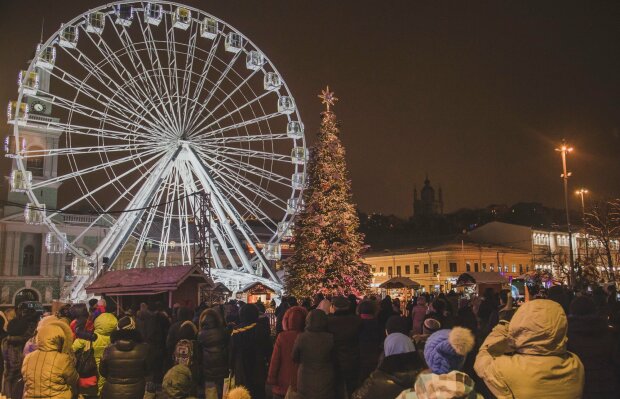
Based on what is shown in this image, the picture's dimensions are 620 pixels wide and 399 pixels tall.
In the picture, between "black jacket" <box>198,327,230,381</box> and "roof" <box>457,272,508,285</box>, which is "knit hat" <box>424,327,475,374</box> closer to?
"black jacket" <box>198,327,230,381</box>

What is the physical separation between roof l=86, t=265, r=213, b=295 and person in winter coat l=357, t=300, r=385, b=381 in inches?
504

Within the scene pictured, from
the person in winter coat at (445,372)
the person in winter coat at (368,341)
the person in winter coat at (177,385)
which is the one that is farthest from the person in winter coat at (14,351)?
the person in winter coat at (445,372)

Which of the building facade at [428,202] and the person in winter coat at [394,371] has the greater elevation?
the building facade at [428,202]

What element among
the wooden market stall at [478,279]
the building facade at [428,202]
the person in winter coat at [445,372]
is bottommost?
the person in winter coat at [445,372]

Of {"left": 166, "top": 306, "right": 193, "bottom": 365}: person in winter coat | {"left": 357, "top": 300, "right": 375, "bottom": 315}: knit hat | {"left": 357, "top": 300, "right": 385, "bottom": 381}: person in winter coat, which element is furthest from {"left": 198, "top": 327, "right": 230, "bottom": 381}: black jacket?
{"left": 357, "top": 300, "right": 375, "bottom": 315}: knit hat

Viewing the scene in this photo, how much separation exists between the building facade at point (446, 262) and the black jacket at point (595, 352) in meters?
66.2

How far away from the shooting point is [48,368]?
6.64 metres

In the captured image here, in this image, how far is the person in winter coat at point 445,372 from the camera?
378 cm

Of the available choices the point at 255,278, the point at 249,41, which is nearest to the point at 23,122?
the point at 249,41

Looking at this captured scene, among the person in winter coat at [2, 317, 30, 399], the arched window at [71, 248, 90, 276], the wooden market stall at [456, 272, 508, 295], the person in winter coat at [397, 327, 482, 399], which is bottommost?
the person in winter coat at [2, 317, 30, 399]

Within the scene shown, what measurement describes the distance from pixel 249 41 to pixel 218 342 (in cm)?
2697

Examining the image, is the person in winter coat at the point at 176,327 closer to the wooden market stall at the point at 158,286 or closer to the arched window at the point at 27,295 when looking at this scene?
the wooden market stall at the point at 158,286

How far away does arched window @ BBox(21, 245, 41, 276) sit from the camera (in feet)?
194

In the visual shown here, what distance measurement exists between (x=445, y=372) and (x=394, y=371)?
891 mm
